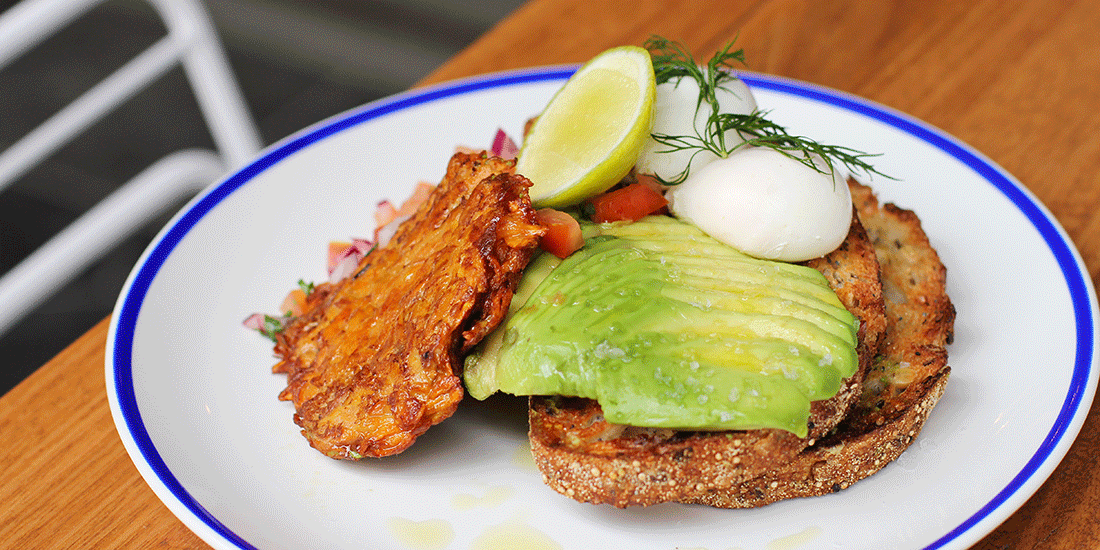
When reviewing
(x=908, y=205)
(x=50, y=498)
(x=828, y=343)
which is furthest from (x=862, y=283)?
(x=50, y=498)

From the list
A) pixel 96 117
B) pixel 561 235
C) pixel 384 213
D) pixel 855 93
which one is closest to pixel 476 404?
pixel 561 235

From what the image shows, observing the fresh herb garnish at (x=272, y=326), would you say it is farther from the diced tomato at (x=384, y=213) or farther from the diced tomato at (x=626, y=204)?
the diced tomato at (x=626, y=204)

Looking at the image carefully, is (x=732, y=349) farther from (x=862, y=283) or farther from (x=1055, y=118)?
(x=1055, y=118)

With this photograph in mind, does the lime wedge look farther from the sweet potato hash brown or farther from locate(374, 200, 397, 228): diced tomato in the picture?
locate(374, 200, 397, 228): diced tomato

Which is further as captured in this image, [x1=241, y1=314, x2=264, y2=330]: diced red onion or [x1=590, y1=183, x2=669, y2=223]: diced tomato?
[x1=241, y1=314, x2=264, y2=330]: diced red onion

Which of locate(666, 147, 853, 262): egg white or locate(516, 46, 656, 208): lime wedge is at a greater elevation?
locate(516, 46, 656, 208): lime wedge

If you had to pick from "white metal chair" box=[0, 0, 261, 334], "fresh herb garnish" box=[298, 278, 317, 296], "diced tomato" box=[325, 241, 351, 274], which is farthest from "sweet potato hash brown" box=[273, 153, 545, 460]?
"white metal chair" box=[0, 0, 261, 334]
